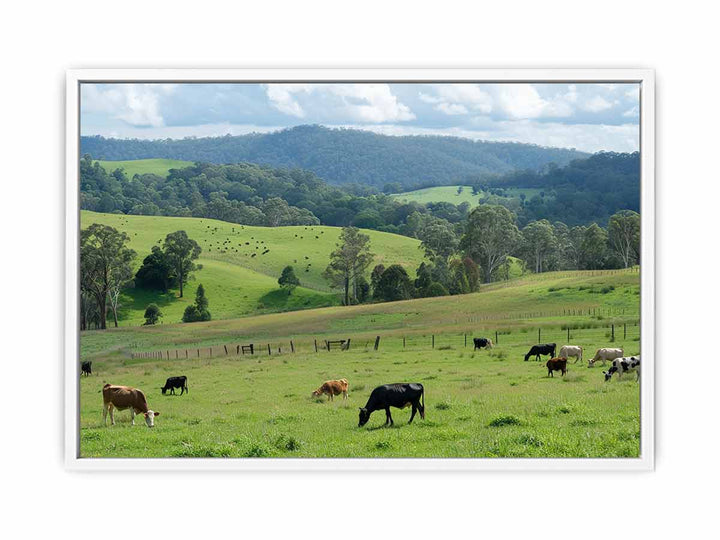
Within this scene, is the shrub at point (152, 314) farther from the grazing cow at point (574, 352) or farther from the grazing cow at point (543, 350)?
the grazing cow at point (574, 352)

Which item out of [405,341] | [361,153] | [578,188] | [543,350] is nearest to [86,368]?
[405,341]

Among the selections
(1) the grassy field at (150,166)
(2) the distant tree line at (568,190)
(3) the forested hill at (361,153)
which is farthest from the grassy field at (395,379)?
(1) the grassy field at (150,166)

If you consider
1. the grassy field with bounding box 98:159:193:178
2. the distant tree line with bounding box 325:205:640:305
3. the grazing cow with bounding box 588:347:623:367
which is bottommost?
the grazing cow with bounding box 588:347:623:367

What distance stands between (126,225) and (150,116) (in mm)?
1657

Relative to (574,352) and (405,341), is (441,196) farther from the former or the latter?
(574,352)

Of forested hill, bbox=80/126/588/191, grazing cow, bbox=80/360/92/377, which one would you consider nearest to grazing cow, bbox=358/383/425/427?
forested hill, bbox=80/126/588/191

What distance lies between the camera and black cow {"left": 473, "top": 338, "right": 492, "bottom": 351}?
12.6m

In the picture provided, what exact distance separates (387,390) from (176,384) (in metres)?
3.28

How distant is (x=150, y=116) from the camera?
1177 centimetres

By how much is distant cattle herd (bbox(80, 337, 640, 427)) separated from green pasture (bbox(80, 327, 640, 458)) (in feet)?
0.34

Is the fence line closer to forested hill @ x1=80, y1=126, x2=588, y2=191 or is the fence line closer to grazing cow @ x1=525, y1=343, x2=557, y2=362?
grazing cow @ x1=525, y1=343, x2=557, y2=362

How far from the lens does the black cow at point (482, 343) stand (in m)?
12.6

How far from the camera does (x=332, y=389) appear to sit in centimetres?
1199
